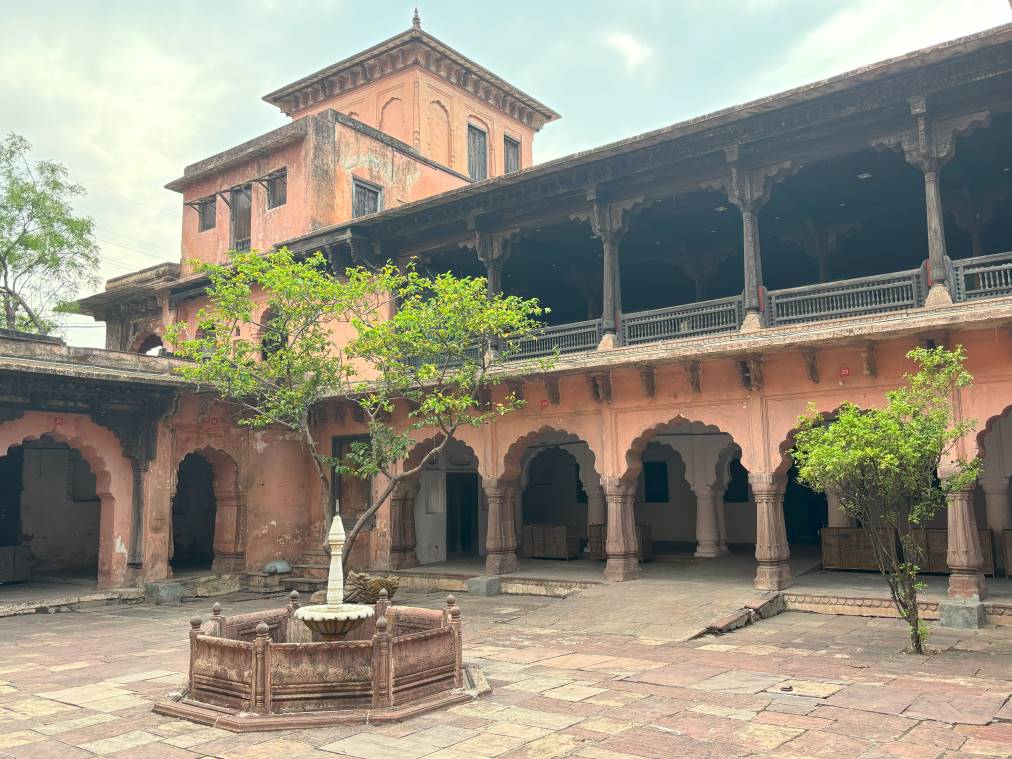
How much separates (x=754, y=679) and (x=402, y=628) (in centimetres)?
342

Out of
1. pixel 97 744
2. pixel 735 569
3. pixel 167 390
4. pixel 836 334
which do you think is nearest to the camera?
pixel 97 744

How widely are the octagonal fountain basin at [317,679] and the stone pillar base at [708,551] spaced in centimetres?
1051

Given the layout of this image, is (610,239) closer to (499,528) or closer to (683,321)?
(683,321)

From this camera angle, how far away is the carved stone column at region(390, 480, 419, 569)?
1750 centimetres

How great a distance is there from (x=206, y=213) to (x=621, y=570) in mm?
14476

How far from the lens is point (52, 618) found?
13.9 metres

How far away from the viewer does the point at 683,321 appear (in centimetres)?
1412

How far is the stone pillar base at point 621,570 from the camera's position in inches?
566

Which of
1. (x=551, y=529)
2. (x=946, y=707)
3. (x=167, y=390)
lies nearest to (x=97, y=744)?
(x=946, y=707)

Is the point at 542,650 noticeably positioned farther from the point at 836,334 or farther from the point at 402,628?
the point at 836,334

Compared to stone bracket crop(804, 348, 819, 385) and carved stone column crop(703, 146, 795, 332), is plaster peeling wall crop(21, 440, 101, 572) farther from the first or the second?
stone bracket crop(804, 348, 819, 385)

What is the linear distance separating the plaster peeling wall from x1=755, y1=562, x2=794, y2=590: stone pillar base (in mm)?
14490

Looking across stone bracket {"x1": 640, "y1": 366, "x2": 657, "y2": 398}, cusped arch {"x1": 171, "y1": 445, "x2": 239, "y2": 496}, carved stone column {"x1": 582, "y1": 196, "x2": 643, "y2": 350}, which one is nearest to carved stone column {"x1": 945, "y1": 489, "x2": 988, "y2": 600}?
stone bracket {"x1": 640, "y1": 366, "x2": 657, "y2": 398}

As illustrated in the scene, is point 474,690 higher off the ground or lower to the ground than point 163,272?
lower
